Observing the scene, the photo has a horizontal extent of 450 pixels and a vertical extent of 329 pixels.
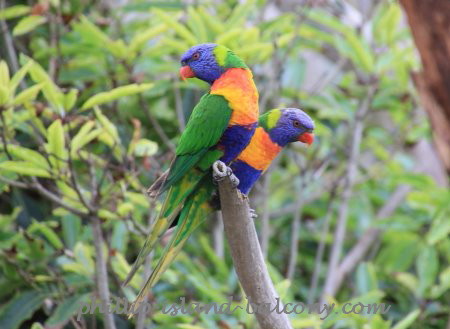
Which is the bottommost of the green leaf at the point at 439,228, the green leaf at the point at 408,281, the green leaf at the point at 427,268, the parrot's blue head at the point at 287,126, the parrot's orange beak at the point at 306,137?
the green leaf at the point at 408,281

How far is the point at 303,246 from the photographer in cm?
404

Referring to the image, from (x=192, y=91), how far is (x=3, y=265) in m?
1.28

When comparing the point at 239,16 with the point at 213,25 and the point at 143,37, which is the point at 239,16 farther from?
the point at 143,37

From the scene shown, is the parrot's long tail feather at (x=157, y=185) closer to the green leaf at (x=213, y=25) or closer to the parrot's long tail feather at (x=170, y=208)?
the parrot's long tail feather at (x=170, y=208)

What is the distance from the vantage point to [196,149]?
6.44 ft

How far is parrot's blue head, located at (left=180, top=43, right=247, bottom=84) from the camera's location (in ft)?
6.56

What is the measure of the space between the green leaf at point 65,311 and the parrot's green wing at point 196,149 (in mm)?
793

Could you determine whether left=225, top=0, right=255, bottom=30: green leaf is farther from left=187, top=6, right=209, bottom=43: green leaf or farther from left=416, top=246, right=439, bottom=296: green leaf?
left=416, top=246, right=439, bottom=296: green leaf

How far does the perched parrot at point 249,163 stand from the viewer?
2.04 m

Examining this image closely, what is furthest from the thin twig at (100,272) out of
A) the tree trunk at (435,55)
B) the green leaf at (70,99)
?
the tree trunk at (435,55)

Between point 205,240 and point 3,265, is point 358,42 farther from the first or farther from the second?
point 3,265

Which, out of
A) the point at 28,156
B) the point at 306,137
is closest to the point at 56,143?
the point at 28,156

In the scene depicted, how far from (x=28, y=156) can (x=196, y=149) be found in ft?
2.23

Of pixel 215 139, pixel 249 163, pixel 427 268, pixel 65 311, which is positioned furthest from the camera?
pixel 427 268
